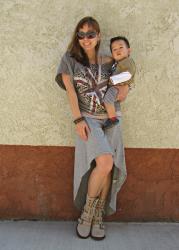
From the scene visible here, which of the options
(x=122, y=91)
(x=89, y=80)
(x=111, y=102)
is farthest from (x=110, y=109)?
(x=89, y=80)

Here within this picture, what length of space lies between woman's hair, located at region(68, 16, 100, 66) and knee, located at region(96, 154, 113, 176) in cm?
81

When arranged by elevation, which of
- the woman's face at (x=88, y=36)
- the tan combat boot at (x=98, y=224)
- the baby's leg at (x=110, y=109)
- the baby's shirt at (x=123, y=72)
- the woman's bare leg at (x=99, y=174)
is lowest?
the tan combat boot at (x=98, y=224)

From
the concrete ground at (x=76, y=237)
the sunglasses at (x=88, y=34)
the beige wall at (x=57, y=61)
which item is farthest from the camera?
the beige wall at (x=57, y=61)

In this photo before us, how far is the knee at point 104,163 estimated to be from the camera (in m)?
3.45

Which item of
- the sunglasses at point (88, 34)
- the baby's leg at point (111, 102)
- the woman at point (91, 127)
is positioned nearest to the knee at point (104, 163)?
the woman at point (91, 127)

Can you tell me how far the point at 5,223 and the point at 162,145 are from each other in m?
1.67

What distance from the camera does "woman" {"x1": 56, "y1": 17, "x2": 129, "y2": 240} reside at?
11.3ft

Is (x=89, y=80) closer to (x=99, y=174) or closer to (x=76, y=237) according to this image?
(x=99, y=174)

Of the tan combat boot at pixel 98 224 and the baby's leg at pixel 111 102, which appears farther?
the tan combat boot at pixel 98 224

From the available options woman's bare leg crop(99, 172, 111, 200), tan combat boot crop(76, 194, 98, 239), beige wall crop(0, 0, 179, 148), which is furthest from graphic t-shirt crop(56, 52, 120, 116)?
tan combat boot crop(76, 194, 98, 239)

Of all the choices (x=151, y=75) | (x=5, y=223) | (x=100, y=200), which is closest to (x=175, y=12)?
(x=151, y=75)

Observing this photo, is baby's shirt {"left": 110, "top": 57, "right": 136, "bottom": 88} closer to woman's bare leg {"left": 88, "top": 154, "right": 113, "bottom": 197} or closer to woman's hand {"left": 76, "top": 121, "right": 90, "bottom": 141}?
woman's hand {"left": 76, "top": 121, "right": 90, "bottom": 141}

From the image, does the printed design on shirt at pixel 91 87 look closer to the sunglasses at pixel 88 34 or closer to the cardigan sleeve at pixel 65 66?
the cardigan sleeve at pixel 65 66

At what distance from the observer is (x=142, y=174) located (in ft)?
13.0
